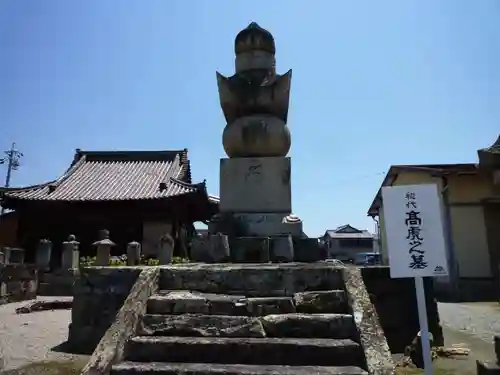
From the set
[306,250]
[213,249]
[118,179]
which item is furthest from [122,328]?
[118,179]

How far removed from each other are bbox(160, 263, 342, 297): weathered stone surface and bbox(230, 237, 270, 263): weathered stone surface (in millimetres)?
1323

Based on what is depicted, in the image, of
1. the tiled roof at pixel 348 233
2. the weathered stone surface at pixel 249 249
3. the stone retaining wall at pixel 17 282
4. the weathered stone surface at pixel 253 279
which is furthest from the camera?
the tiled roof at pixel 348 233

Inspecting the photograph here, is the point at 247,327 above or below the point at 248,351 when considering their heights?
above

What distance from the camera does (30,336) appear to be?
6.24 meters

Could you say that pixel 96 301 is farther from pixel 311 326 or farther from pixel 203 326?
pixel 311 326

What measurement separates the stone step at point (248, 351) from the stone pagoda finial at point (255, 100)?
394 cm

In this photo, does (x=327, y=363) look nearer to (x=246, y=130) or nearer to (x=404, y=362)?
(x=404, y=362)

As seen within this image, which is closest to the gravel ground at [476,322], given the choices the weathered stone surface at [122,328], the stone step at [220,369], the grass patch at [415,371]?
the grass patch at [415,371]

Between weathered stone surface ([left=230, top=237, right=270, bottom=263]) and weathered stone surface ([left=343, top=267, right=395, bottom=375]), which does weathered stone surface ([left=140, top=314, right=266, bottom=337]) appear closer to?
weathered stone surface ([left=343, top=267, right=395, bottom=375])

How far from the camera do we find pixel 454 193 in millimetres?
14180

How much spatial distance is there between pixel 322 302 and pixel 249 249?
2.07 m

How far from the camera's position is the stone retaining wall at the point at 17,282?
11.8 metres

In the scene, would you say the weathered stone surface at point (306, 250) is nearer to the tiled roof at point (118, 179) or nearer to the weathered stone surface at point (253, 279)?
the weathered stone surface at point (253, 279)

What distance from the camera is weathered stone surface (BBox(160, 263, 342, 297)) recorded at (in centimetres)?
421
